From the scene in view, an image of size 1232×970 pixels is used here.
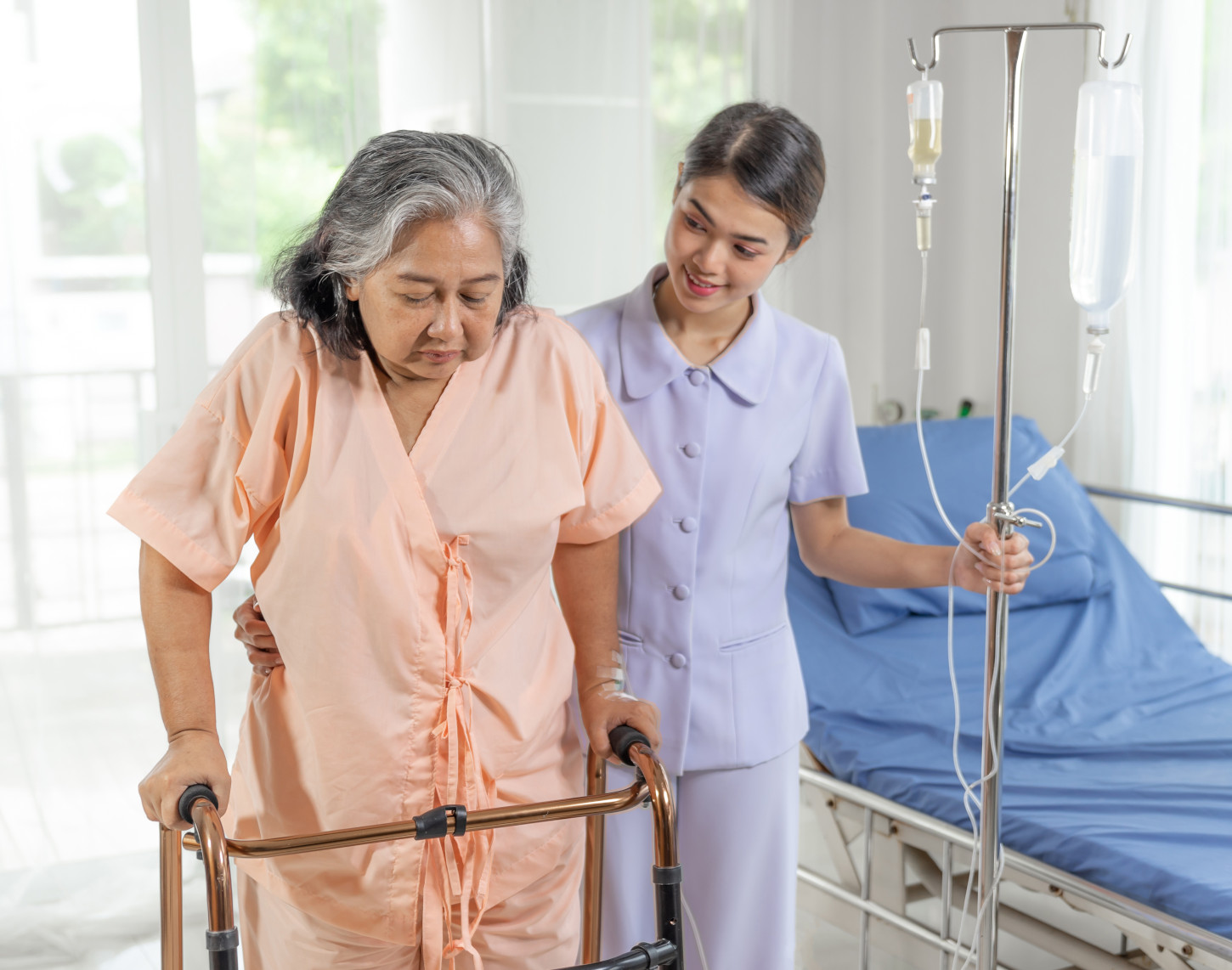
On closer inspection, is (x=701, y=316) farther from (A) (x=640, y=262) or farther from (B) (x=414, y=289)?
(A) (x=640, y=262)

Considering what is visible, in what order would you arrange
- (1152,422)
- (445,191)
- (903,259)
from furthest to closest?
(903,259)
(1152,422)
(445,191)

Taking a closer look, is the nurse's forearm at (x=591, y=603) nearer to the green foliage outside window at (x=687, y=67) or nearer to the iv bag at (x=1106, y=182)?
the iv bag at (x=1106, y=182)

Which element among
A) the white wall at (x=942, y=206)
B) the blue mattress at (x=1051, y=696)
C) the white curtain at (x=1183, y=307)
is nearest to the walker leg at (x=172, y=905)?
the blue mattress at (x=1051, y=696)

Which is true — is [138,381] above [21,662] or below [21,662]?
above

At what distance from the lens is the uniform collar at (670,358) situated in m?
1.57

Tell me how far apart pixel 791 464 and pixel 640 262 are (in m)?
1.85

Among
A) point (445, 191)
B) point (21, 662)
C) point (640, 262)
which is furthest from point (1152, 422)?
point (21, 662)

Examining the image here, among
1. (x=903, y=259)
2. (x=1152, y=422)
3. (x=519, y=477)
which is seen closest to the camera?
(x=519, y=477)

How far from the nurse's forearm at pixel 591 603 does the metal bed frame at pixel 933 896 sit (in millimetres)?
763

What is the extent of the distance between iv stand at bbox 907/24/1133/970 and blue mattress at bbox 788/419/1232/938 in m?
0.44

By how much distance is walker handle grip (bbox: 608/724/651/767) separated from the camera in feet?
4.18

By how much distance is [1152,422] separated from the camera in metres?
3.31

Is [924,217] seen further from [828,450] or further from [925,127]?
[828,450]

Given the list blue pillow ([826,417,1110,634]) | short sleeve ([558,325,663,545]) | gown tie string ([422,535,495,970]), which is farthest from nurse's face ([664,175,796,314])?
blue pillow ([826,417,1110,634])
